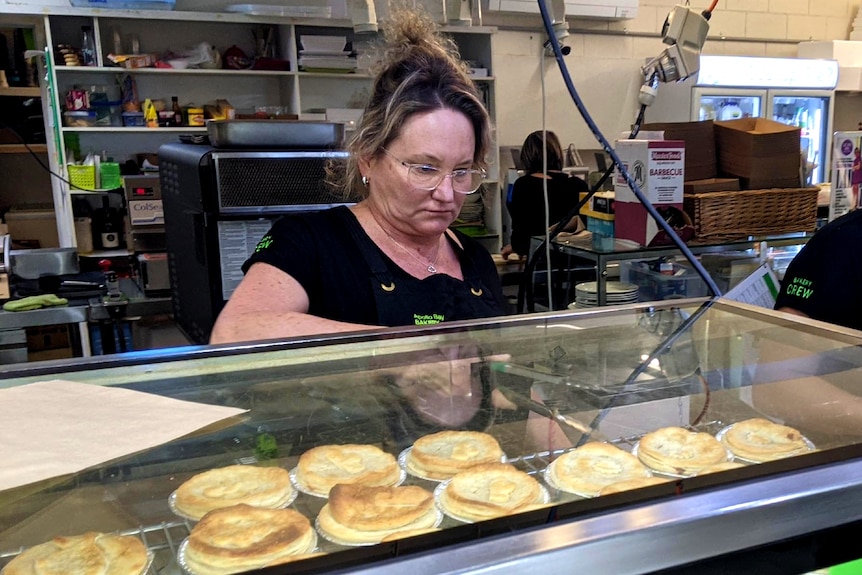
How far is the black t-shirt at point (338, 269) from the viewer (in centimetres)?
142

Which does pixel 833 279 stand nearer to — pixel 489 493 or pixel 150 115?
pixel 489 493

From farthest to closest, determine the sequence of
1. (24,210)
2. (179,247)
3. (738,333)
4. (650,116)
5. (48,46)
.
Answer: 1. (650,116)
2. (24,210)
3. (48,46)
4. (179,247)
5. (738,333)

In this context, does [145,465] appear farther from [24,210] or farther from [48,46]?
[24,210]

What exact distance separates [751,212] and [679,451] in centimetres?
197

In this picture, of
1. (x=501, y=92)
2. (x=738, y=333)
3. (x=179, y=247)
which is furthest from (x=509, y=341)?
(x=501, y=92)

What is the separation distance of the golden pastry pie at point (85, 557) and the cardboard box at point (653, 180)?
202cm

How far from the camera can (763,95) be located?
5441mm

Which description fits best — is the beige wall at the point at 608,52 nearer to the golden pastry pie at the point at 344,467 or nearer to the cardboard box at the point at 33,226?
the cardboard box at the point at 33,226

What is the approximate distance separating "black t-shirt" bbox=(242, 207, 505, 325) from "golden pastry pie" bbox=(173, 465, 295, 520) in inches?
26.4

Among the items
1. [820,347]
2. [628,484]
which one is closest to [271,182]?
[820,347]

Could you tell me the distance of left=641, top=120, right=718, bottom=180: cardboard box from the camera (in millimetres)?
2590

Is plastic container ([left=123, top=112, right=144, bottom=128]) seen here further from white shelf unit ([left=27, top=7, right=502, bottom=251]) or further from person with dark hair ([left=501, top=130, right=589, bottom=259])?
person with dark hair ([left=501, top=130, right=589, bottom=259])

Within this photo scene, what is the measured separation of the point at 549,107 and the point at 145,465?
4.89 metres

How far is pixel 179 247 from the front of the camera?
8.46 ft
